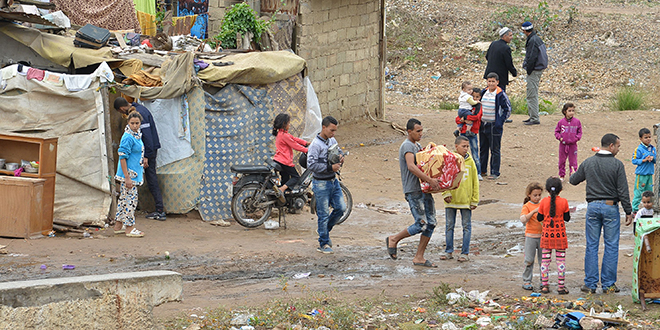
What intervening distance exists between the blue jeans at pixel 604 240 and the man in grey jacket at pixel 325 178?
283cm

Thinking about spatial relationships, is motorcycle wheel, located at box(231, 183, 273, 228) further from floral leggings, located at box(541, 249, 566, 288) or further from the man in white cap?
the man in white cap

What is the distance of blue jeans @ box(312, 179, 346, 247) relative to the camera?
838cm

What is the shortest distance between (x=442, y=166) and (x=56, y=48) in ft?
20.5

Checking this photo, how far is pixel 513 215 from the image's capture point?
1079cm

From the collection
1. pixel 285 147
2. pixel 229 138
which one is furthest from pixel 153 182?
pixel 285 147

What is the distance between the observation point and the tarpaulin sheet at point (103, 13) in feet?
42.3

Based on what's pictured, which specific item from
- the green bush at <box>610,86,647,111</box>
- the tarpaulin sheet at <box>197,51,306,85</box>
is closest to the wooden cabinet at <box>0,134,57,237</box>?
the tarpaulin sheet at <box>197,51,306,85</box>

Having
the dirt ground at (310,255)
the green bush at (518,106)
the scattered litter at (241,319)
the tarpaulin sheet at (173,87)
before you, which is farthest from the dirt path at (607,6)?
the scattered litter at (241,319)

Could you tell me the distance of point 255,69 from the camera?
10.1m

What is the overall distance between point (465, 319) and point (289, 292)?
1.72 metres

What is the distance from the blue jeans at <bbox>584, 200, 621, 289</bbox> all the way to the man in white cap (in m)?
9.67

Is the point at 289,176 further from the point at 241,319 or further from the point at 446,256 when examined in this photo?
the point at 241,319

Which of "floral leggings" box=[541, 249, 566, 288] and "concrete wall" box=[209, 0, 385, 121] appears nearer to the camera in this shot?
"floral leggings" box=[541, 249, 566, 288]

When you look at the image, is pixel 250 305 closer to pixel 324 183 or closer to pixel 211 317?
pixel 211 317
